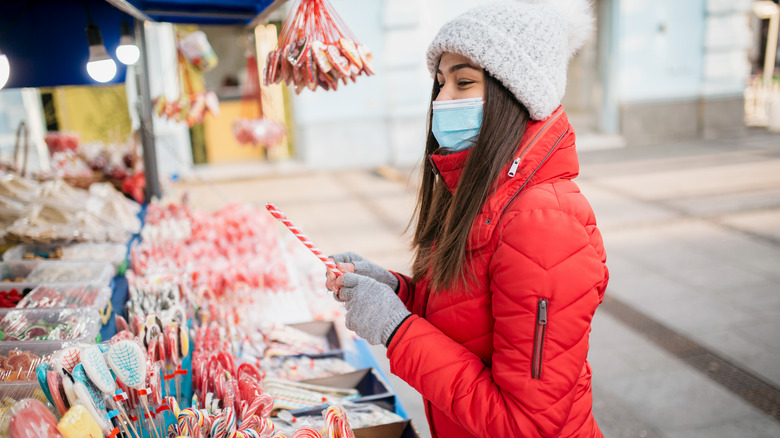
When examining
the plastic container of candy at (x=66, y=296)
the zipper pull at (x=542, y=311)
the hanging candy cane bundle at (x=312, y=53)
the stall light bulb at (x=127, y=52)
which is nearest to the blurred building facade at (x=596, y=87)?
the stall light bulb at (x=127, y=52)

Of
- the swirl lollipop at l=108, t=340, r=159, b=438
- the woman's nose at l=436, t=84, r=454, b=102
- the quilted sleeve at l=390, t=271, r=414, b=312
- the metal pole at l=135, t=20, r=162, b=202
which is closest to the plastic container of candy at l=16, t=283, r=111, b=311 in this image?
the swirl lollipop at l=108, t=340, r=159, b=438

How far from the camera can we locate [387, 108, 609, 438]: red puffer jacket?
1218mm

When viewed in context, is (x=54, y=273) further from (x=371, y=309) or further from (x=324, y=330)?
(x=371, y=309)

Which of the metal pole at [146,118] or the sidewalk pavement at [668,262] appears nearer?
the sidewalk pavement at [668,262]

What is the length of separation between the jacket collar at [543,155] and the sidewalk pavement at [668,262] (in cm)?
76

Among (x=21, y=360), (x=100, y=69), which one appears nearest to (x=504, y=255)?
(x=21, y=360)

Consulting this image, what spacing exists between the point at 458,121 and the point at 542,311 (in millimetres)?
526

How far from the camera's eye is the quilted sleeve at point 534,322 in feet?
3.98

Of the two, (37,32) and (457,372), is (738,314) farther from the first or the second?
(37,32)

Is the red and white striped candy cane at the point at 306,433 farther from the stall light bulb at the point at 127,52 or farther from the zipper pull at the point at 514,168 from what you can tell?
the stall light bulb at the point at 127,52

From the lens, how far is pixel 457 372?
1.34 metres

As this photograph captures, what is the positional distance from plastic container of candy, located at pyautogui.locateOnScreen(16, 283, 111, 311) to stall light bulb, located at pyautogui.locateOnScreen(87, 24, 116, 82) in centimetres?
101

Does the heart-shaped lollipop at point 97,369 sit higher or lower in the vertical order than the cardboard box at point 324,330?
higher

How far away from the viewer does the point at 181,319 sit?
2340mm
